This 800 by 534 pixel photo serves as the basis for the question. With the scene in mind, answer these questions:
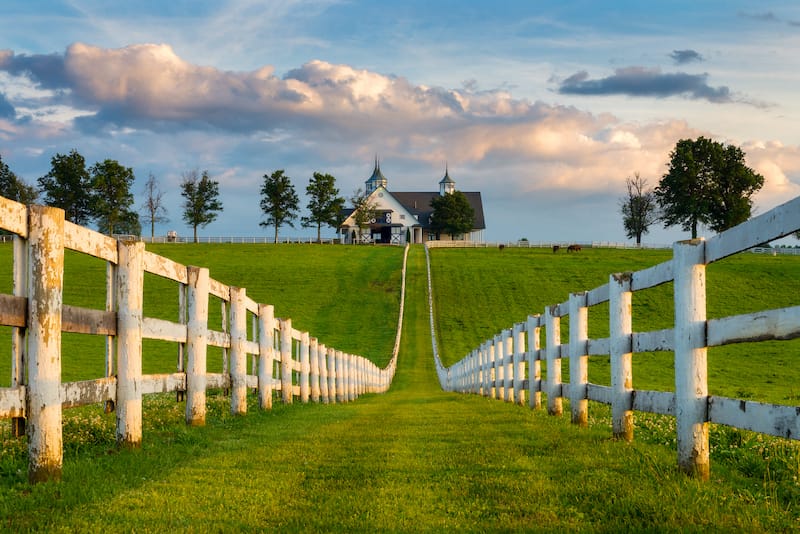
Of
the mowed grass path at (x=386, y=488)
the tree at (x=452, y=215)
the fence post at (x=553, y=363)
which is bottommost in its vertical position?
the mowed grass path at (x=386, y=488)

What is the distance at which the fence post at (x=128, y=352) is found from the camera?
833cm

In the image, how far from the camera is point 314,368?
19.6m

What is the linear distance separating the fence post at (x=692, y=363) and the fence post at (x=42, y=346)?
500 centimetres

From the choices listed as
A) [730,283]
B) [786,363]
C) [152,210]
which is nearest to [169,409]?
[786,363]

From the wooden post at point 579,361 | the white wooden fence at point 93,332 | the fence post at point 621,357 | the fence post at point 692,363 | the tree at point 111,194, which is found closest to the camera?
the white wooden fence at point 93,332

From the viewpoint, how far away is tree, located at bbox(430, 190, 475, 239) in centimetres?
13850

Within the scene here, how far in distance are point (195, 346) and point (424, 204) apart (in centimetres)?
14424

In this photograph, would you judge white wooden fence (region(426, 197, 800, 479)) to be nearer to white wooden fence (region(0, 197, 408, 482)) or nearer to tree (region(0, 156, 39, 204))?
white wooden fence (region(0, 197, 408, 482))

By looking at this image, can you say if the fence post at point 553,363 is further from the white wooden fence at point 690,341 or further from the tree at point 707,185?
the tree at point 707,185

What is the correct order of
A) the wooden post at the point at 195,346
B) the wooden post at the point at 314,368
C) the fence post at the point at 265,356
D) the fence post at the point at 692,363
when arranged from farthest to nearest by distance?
the wooden post at the point at 314,368 → the fence post at the point at 265,356 → the wooden post at the point at 195,346 → the fence post at the point at 692,363

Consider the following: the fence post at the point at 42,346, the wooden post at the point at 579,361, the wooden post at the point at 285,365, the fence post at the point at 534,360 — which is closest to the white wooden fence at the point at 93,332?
the fence post at the point at 42,346

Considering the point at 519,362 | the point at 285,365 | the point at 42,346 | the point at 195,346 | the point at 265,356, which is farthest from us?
the point at 519,362

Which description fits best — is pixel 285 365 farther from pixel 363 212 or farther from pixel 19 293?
pixel 363 212

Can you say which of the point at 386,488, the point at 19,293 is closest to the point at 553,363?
the point at 386,488
